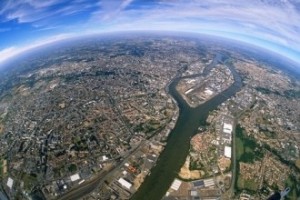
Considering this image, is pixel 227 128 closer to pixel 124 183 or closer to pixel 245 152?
pixel 245 152

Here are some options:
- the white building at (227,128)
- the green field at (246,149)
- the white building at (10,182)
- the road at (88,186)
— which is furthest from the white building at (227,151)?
the white building at (10,182)

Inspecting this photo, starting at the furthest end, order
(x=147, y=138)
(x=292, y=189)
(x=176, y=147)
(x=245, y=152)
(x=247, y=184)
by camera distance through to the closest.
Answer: (x=147, y=138), (x=176, y=147), (x=245, y=152), (x=292, y=189), (x=247, y=184)

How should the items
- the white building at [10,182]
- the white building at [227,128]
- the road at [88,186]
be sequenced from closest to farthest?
the road at [88,186] < the white building at [10,182] < the white building at [227,128]

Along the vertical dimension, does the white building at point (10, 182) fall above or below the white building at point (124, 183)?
above

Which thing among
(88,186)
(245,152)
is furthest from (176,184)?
(245,152)

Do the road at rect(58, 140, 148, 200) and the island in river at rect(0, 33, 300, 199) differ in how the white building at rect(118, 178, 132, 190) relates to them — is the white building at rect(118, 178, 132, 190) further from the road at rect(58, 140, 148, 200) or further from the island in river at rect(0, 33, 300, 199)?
the road at rect(58, 140, 148, 200)

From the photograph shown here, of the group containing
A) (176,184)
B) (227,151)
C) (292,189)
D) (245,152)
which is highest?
(176,184)

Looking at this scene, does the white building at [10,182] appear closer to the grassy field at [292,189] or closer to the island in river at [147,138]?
the island in river at [147,138]
